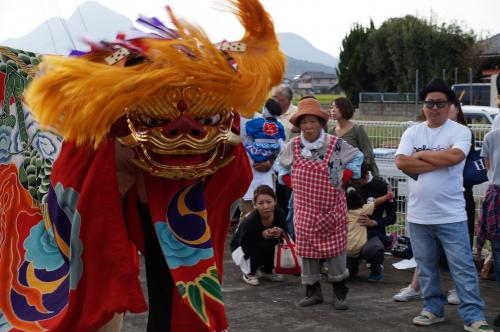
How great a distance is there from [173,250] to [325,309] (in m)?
2.97

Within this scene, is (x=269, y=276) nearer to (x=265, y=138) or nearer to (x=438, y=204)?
(x=265, y=138)

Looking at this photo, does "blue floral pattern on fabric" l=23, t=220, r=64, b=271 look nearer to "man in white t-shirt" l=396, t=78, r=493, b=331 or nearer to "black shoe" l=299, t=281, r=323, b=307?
"man in white t-shirt" l=396, t=78, r=493, b=331

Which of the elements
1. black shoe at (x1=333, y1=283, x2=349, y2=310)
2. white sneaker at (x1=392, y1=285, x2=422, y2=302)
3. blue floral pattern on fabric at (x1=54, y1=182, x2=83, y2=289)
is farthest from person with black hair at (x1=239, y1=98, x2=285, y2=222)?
blue floral pattern on fabric at (x1=54, y1=182, x2=83, y2=289)

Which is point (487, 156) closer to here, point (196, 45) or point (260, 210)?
point (260, 210)

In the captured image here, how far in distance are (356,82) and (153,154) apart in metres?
40.1

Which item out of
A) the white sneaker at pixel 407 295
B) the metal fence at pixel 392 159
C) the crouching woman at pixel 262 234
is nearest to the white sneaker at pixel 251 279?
the crouching woman at pixel 262 234

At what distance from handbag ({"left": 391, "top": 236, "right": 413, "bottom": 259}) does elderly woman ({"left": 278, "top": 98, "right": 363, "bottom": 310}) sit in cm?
156

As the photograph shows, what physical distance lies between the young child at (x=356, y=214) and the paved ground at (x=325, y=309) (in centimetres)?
33

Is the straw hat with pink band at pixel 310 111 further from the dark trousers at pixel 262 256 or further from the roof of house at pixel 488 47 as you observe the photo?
the roof of house at pixel 488 47

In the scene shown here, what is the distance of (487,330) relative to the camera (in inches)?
195

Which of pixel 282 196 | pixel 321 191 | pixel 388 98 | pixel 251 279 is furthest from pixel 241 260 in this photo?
pixel 388 98

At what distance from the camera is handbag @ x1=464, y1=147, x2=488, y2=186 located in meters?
5.59

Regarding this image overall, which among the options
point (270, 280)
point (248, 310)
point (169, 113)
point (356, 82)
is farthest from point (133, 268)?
point (356, 82)

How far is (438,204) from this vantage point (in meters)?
5.08
